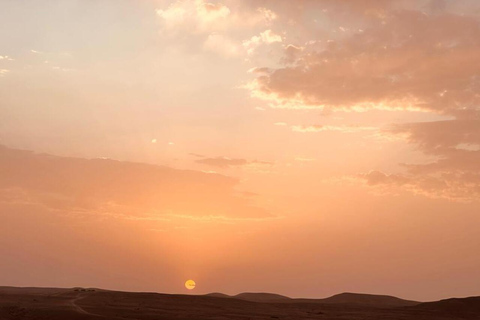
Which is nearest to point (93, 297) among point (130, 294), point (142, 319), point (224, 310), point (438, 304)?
point (130, 294)

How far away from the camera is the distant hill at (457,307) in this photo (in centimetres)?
6266

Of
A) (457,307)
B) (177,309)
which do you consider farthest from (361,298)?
(177,309)

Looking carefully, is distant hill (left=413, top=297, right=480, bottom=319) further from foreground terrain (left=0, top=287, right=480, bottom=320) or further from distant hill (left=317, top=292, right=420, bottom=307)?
distant hill (left=317, top=292, right=420, bottom=307)

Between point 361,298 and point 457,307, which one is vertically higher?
point 361,298

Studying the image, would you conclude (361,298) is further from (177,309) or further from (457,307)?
(177,309)

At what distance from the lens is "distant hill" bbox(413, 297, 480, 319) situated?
6266 centimetres

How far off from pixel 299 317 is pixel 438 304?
22.1 m

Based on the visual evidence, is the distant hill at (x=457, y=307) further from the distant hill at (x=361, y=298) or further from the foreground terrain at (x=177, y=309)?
the distant hill at (x=361, y=298)

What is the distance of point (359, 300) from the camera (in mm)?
95562

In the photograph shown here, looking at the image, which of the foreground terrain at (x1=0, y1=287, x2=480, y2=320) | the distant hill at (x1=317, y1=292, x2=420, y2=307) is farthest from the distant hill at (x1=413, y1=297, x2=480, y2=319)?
the distant hill at (x1=317, y1=292, x2=420, y2=307)

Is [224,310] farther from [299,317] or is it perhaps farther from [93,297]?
[93,297]

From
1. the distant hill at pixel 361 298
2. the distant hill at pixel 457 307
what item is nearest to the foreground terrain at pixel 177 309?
the distant hill at pixel 457 307

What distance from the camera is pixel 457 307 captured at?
65438 mm

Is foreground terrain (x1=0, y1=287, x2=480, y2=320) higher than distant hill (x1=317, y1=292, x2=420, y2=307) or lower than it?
lower
